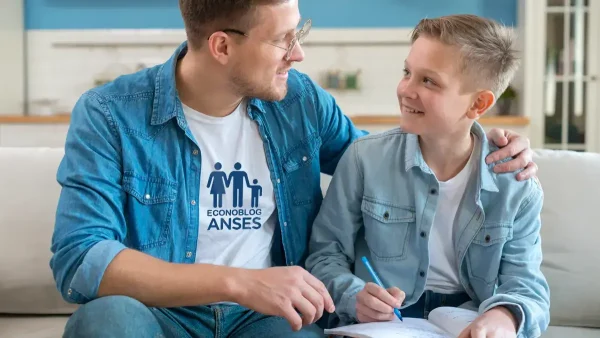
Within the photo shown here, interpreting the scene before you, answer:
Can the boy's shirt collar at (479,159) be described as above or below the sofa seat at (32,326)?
above

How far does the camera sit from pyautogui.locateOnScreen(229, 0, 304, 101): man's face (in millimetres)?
1688

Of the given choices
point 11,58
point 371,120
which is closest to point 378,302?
point 371,120

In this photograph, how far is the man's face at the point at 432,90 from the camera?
5.28 feet

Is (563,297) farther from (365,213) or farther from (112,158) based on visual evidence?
(112,158)

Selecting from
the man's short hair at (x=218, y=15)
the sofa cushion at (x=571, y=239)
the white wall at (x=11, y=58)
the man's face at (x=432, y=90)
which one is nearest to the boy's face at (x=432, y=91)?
the man's face at (x=432, y=90)

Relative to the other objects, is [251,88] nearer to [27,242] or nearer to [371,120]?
[27,242]

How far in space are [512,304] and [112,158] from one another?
0.87 m

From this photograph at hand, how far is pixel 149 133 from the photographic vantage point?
5.35 feet

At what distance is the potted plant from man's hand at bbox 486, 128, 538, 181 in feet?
10.1

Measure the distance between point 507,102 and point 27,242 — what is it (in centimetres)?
347

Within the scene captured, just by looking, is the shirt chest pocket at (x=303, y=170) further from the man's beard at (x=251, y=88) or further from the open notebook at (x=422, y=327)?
the open notebook at (x=422, y=327)

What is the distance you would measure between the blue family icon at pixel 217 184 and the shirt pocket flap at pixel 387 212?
332 mm

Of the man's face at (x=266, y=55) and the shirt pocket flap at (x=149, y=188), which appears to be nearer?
the shirt pocket flap at (x=149, y=188)

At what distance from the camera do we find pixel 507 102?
4676mm
